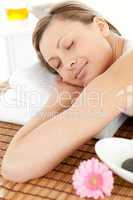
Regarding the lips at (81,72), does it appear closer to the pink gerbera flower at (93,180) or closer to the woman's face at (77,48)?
the woman's face at (77,48)

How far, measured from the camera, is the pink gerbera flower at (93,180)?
2.68 feet

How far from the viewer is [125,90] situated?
96 centimetres

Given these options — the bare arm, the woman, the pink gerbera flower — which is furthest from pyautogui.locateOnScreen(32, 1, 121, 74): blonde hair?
the pink gerbera flower

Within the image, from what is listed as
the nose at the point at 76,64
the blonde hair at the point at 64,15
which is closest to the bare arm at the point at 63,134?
the nose at the point at 76,64

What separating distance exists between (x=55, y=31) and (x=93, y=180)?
522 millimetres

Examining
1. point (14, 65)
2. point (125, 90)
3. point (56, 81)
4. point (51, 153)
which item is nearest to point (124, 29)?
point (14, 65)

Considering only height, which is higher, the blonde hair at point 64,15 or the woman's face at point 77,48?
the blonde hair at point 64,15

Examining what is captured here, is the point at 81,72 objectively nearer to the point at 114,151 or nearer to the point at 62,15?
the point at 62,15

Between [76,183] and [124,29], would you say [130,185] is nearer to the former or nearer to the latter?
[76,183]

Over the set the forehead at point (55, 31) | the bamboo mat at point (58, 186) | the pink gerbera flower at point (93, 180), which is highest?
the forehead at point (55, 31)

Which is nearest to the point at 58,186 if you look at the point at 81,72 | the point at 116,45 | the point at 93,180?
the point at 93,180

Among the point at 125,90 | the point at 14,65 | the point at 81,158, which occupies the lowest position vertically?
the point at 14,65

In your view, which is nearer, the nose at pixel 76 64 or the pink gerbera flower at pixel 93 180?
the pink gerbera flower at pixel 93 180

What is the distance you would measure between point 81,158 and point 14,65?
4.29 feet
